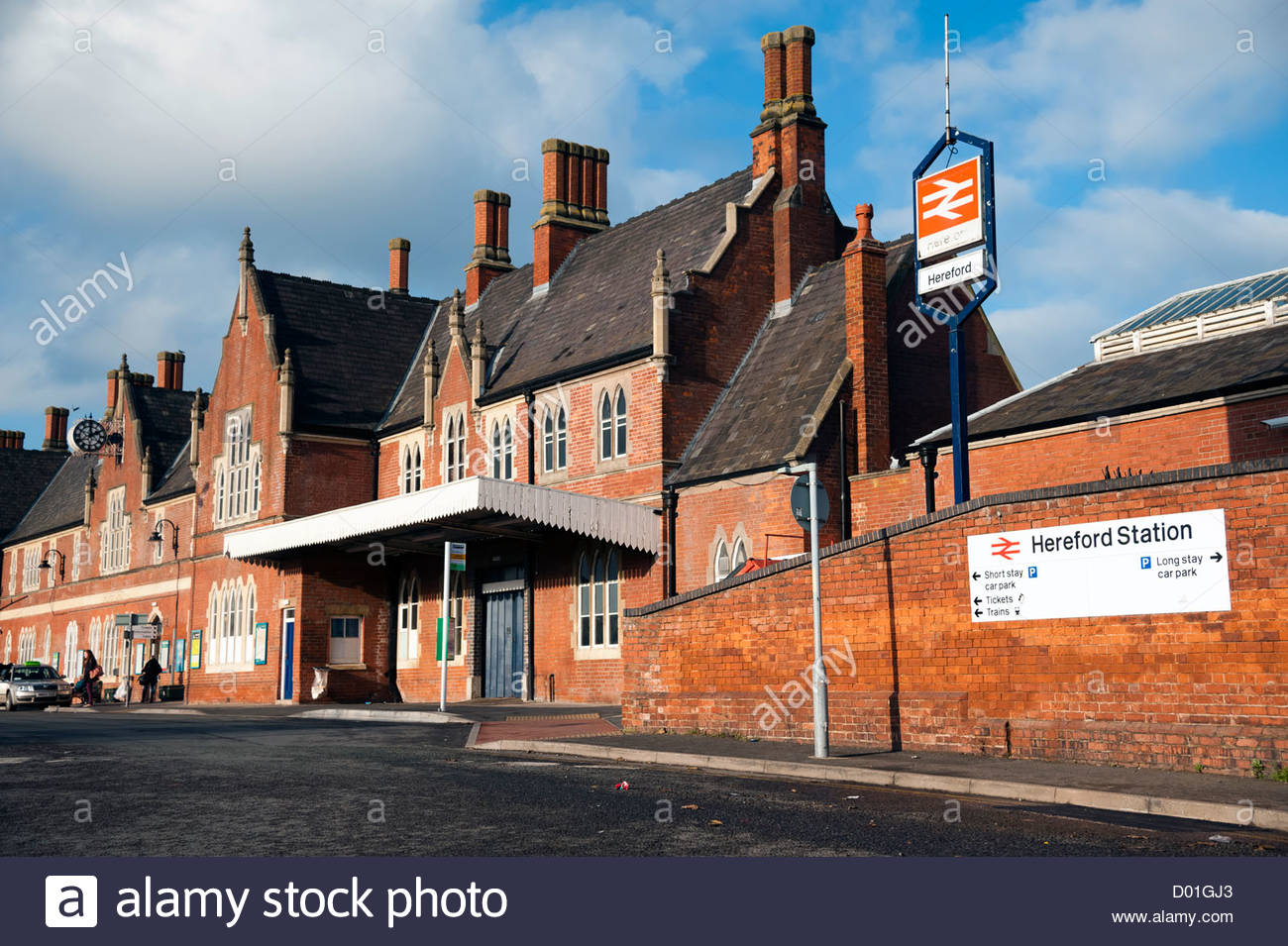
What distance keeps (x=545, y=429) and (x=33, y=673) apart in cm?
2107

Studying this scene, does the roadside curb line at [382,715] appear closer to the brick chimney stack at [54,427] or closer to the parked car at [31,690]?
the parked car at [31,690]

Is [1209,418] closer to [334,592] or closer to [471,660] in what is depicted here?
[471,660]

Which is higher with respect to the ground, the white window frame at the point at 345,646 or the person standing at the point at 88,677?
A: the white window frame at the point at 345,646

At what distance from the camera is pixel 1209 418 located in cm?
1969

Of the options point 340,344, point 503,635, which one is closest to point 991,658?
point 503,635

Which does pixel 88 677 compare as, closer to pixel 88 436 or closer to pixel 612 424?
pixel 88 436

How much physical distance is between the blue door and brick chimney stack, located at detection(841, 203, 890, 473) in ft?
61.5

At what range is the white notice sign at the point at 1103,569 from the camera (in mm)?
13273

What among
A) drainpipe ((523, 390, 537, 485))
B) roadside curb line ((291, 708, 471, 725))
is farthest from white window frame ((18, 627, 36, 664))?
drainpipe ((523, 390, 537, 485))

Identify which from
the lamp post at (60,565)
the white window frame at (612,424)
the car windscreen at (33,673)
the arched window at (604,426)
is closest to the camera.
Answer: the white window frame at (612,424)

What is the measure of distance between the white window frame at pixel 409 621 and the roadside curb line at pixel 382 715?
675 cm

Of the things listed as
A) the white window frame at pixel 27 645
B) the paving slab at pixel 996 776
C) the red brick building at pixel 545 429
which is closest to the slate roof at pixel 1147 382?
the red brick building at pixel 545 429

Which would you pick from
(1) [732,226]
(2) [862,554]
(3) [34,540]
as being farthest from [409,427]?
(3) [34,540]
